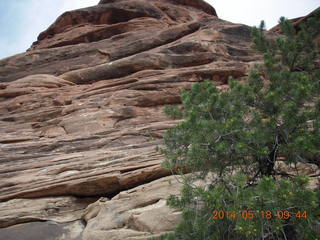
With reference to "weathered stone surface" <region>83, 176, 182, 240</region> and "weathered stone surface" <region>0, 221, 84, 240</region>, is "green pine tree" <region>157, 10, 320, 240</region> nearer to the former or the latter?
"weathered stone surface" <region>83, 176, 182, 240</region>

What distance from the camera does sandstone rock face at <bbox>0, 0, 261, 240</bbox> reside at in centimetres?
827

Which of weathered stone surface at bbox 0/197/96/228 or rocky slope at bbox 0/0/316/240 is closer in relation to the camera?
rocky slope at bbox 0/0/316/240

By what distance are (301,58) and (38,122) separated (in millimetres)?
11321

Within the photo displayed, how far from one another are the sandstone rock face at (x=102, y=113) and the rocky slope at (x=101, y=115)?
0.04 m

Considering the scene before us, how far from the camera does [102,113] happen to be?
44.5 feet

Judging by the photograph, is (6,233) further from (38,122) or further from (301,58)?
(301,58)

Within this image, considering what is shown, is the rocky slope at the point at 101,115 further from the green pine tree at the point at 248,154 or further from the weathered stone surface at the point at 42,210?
the green pine tree at the point at 248,154

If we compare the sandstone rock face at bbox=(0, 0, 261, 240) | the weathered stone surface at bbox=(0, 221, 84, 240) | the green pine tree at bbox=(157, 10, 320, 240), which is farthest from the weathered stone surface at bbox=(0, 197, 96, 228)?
the green pine tree at bbox=(157, 10, 320, 240)

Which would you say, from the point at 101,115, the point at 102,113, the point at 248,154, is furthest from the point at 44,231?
the point at 102,113

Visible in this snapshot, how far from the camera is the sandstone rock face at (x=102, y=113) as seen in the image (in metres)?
8.27

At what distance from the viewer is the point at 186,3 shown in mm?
30781

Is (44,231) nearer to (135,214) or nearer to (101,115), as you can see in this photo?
(135,214)

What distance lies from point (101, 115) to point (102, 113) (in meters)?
0.15

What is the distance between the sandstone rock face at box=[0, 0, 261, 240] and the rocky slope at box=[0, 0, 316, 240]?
4 centimetres
